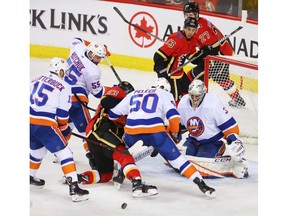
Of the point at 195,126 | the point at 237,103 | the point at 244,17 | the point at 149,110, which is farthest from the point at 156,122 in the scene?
the point at 244,17

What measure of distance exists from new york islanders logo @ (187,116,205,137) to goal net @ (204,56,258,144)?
169 millimetres

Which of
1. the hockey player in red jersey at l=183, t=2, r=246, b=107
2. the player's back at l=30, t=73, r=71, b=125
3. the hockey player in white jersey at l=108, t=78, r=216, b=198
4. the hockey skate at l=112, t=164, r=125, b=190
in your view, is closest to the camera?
the player's back at l=30, t=73, r=71, b=125

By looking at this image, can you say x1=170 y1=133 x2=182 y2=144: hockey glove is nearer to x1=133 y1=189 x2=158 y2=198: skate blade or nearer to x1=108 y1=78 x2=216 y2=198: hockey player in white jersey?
x1=108 y1=78 x2=216 y2=198: hockey player in white jersey

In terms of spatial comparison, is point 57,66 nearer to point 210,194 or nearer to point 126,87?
point 126,87

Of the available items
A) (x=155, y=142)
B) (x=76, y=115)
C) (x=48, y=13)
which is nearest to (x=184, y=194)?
(x=155, y=142)

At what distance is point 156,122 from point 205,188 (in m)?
0.43

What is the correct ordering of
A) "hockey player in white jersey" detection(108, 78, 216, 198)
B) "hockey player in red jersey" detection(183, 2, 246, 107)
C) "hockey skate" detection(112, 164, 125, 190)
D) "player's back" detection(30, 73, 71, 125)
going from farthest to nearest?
"hockey player in red jersey" detection(183, 2, 246, 107), "hockey skate" detection(112, 164, 125, 190), "hockey player in white jersey" detection(108, 78, 216, 198), "player's back" detection(30, 73, 71, 125)

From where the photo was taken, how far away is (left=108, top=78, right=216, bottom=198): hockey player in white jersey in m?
6.16

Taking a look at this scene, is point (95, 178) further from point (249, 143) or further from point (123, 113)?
point (249, 143)

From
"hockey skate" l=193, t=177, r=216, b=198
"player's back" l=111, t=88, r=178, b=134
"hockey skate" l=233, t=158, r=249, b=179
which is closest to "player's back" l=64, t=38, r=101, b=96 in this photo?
"player's back" l=111, t=88, r=178, b=134

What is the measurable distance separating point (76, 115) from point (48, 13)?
56cm

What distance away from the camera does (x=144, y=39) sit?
645 centimetres

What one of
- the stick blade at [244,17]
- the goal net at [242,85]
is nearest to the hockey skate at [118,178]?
the goal net at [242,85]

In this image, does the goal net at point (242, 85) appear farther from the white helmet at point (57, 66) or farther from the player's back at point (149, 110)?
the white helmet at point (57, 66)
